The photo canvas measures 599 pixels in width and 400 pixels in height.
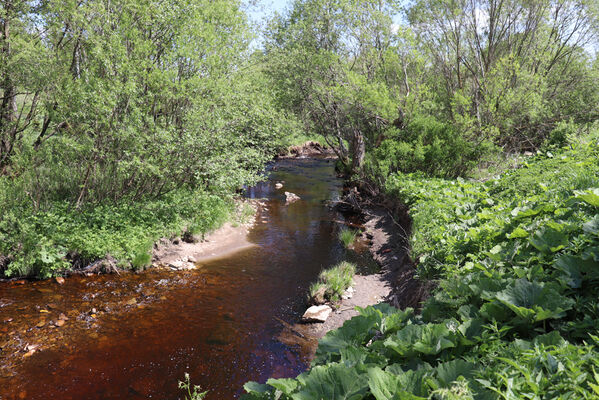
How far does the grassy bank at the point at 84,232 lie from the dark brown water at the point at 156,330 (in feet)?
1.74

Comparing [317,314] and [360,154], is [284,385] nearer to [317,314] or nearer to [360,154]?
[317,314]

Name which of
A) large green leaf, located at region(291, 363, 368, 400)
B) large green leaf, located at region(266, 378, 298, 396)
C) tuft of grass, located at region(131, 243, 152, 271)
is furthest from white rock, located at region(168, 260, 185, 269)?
large green leaf, located at region(291, 363, 368, 400)

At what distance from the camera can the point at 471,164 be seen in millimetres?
14773

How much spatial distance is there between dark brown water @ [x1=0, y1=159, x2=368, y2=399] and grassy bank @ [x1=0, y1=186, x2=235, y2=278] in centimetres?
53

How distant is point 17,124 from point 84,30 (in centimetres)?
365

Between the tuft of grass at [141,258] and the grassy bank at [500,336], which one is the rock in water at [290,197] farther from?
the grassy bank at [500,336]

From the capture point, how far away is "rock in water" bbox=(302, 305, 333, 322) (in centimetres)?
753

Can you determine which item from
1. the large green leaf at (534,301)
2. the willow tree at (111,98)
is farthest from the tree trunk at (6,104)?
the large green leaf at (534,301)

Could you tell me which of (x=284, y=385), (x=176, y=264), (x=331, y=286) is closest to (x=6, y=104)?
(x=176, y=264)

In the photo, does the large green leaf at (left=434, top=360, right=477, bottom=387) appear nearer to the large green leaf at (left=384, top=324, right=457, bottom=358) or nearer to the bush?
the large green leaf at (left=384, top=324, right=457, bottom=358)

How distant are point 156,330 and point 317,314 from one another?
3410mm

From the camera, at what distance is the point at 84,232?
365 inches

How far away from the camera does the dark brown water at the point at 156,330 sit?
219 inches

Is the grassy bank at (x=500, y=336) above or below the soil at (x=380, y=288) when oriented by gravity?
above
